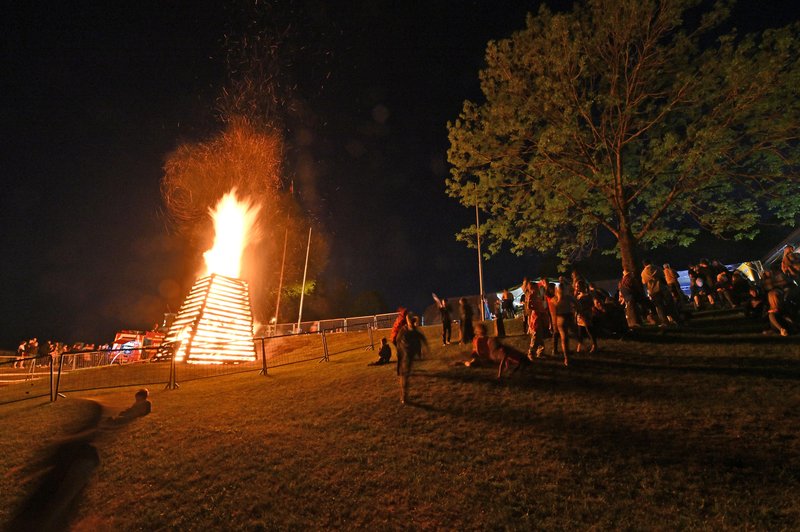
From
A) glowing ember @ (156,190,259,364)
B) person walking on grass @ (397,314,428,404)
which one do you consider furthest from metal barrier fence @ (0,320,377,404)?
person walking on grass @ (397,314,428,404)

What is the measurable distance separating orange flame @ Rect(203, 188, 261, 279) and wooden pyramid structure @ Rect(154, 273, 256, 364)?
1282mm

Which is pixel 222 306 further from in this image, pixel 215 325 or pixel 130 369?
pixel 130 369

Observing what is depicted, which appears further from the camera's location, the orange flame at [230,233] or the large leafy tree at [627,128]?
the orange flame at [230,233]

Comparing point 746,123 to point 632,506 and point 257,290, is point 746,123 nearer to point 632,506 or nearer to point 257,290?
point 632,506

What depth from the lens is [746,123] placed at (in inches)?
523

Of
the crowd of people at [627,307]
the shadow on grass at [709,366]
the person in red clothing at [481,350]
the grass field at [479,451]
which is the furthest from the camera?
the person in red clothing at [481,350]

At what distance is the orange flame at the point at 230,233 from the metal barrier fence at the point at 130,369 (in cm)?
455

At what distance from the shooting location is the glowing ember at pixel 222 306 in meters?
15.8

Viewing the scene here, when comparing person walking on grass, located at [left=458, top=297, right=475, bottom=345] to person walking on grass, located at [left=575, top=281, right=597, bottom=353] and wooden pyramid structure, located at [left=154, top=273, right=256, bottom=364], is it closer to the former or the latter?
person walking on grass, located at [left=575, top=281, right=597, bottom=353]

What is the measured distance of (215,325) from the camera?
655 inches

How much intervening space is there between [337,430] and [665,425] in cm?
555

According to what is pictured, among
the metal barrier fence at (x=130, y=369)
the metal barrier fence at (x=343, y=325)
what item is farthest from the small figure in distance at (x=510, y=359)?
the metal barrier fence at (x=343, y=325)

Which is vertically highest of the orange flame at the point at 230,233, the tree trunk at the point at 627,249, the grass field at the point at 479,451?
the orange flame at the point at 230,233

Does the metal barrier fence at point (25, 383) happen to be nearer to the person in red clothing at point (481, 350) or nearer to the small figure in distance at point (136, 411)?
the small figure in distance at point (136, 411)
